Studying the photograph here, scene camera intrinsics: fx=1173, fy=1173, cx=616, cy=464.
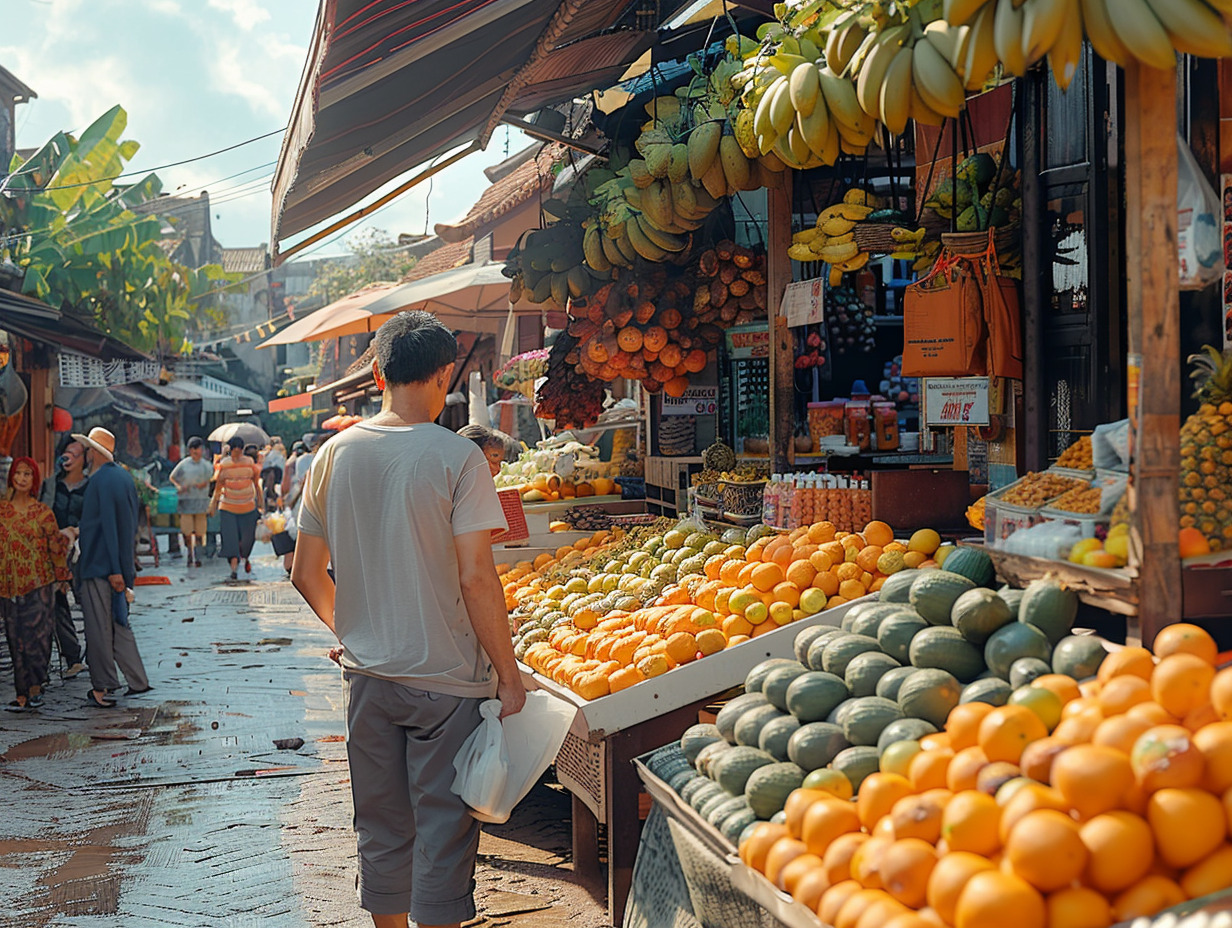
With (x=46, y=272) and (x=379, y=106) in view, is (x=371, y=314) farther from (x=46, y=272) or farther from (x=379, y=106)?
(x=46, y=272)

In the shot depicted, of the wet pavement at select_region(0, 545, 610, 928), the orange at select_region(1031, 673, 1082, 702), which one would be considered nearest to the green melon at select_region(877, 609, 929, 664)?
the orange at select_region(1031, 673, 1082, 702)

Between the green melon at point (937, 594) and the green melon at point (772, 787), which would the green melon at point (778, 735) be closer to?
the green melon at point (772, 787)

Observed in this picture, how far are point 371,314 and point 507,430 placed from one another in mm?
6150

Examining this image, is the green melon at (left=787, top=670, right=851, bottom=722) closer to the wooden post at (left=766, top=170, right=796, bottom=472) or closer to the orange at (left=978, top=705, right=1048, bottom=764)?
the orange at (left=978, top=705, right=1048, bottom=764)

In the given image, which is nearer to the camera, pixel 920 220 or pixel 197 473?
pixel 920 220

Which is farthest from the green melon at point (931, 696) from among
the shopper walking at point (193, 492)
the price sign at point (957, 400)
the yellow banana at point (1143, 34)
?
the shopper walking at point (193, 492)

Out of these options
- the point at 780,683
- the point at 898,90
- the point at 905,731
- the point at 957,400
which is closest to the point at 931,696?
the point at 905,731

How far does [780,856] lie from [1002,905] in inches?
29.3

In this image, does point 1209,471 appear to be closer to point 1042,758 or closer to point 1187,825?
point 1042,758

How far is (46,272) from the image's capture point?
15.2 m

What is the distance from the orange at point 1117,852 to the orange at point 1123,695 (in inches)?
12.6

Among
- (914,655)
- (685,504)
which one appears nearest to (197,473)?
(685,504)

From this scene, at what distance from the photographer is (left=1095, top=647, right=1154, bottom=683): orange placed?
2.53 meters

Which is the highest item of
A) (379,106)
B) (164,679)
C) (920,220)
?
(379,106)
